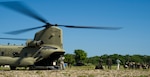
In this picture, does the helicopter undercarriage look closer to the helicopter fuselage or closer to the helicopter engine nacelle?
the helicopter fuselage

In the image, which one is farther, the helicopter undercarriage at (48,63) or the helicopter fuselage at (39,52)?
the helicopter undercarriage at (48,63)

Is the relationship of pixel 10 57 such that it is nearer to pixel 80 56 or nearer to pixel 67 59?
pixel 67 59

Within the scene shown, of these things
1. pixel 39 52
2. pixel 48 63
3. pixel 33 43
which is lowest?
pixel 48 63

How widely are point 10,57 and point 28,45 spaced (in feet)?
8.66

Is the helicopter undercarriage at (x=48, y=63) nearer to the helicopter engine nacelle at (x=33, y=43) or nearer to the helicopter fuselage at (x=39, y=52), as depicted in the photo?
the helicopter fuselage at (x=39, y=52)

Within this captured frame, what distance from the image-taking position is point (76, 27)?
34.2 m

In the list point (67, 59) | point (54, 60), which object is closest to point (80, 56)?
point (67, 59)

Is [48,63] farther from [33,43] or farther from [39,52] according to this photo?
[33,43]

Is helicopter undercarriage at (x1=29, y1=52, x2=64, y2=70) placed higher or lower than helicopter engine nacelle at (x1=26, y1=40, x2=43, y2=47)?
lower

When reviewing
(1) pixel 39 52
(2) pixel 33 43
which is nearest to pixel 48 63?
(1) pixel 39 52

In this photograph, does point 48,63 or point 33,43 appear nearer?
point 33,43

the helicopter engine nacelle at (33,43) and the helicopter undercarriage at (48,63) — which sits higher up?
the helicopter engine nacelle at (33,43)

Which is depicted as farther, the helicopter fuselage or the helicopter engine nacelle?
the helicopter engine nacelle

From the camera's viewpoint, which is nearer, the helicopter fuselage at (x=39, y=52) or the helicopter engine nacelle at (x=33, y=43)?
the helicopter fuselage at (x=39, y=52)
